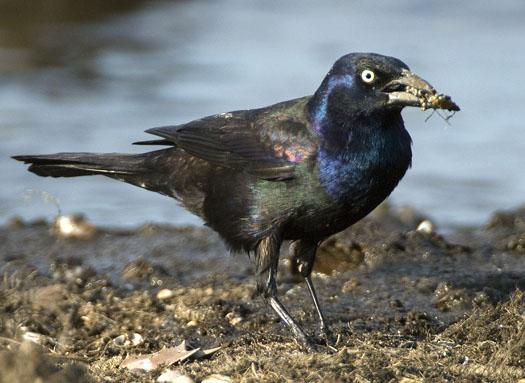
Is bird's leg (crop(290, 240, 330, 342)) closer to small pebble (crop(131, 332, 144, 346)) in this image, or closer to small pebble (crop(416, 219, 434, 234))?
small pebble (crop(131, 332, 144, 346))

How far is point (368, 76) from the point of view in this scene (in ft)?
18.7

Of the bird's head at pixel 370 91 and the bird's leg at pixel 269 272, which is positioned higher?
the bird's head at pixel 370 91

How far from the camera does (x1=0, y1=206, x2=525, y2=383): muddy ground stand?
5.02 m

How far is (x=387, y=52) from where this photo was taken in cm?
1398

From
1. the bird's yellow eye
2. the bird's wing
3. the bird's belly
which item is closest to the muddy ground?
the bird's belly

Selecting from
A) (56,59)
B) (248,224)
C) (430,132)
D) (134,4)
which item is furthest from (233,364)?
(134,4)

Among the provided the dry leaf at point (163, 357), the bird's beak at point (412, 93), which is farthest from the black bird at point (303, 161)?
the dry leaf at point (163, 357)

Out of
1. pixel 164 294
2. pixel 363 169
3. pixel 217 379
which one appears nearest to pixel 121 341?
pixel 164 294

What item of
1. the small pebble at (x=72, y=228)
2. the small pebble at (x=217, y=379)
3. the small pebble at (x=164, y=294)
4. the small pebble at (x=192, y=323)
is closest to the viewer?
the small pebble at (x=217, y=379)

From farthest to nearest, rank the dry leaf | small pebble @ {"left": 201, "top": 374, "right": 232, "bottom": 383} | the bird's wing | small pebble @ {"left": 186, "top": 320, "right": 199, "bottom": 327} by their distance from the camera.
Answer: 1. small pebble @ {"left": 186, "top": 320, "right": 199, "bottom": 327}
2. the bird's wing
3. the dry leaf
4. small pebble @ {"left": 201, "top": 374, "right": 232, "bottom": 383}

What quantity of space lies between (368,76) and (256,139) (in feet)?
2.26

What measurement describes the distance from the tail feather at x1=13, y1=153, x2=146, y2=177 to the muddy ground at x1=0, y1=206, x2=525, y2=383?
65 cm

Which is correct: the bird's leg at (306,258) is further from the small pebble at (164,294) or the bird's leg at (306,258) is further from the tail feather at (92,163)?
the tail feather at (92,163)

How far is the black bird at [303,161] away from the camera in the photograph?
5.61 m
